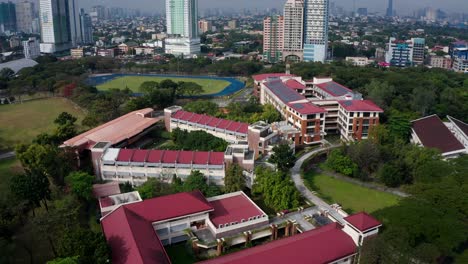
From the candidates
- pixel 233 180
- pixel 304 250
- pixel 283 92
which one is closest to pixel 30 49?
pixel 283 92

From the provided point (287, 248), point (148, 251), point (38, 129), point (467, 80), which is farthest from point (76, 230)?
point (467, 80)

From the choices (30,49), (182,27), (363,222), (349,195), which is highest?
(182,27)

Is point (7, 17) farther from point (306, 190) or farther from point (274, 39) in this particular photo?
point (306, 190)

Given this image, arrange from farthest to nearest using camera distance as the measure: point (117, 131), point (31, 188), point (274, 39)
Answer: point (274, 39)
point (117, 131)
point (31, 188)

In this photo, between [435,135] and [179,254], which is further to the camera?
[435,135]

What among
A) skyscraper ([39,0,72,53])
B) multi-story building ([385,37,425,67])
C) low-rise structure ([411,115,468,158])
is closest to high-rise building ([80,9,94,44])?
skyscraper ([39,0,72,53])

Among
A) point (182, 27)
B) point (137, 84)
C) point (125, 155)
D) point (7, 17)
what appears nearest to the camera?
A: point (125, 155)

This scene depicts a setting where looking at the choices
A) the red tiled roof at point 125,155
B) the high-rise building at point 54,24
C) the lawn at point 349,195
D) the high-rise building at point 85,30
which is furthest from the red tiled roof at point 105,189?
the high-rise building at point 85,30

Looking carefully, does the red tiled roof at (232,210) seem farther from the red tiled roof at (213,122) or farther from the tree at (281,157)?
the red tiled roof at (213,122)
